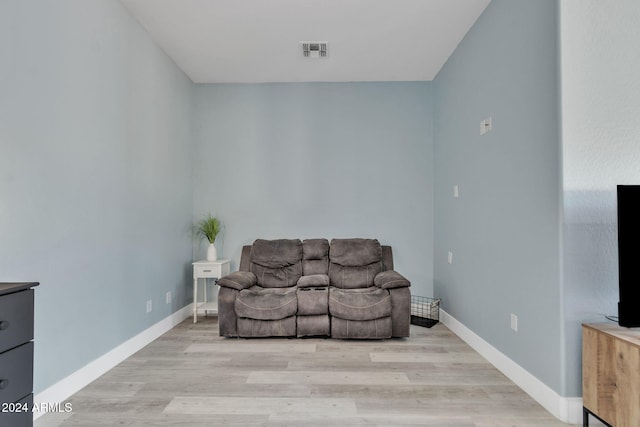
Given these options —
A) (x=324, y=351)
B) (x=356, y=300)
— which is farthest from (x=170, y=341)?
(x=356, y=300)

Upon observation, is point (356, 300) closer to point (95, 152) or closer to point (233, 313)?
point (233, 313)

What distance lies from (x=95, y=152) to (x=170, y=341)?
5.98 feet

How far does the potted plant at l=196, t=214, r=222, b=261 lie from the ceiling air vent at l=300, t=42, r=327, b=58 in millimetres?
2168

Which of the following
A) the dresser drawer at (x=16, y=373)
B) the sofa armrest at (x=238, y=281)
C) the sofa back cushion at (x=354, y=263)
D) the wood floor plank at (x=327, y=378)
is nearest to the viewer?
the dresser drawer at (x=16, y=373)

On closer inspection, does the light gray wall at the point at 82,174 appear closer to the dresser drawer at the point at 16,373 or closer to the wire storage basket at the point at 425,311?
the dresser drawer at the point at 16,373

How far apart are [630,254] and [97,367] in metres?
3.32

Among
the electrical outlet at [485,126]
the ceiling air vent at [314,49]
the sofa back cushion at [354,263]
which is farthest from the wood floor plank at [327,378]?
the ceiling air vent at [314,49]

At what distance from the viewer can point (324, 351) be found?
3111mm

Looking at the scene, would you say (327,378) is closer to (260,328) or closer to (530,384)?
(260,328)

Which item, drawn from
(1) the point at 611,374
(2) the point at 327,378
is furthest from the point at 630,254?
(2) the point at 327,378

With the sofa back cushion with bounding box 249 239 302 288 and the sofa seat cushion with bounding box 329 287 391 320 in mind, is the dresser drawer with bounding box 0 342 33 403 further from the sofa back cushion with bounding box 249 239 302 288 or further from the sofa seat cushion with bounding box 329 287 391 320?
the sofa back cushion with bounding box 249 239 302 288

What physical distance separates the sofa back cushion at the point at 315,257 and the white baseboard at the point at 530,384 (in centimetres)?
154

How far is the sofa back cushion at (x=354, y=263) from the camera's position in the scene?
3.90 metres

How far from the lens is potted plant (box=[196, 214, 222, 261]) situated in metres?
4.22
